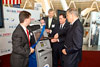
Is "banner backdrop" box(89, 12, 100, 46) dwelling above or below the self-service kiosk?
above

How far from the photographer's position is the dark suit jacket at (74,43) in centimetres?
166

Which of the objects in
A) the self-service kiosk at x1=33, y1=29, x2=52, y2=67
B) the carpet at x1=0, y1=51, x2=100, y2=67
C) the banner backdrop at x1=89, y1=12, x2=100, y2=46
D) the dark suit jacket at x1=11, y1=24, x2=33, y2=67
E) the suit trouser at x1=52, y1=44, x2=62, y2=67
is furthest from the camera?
the banner backdrop at x1=89, y1=12, x2=100, y2=46

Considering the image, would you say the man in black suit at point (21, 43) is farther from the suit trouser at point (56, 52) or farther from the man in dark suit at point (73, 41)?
the suit trouser at point (56, 52)

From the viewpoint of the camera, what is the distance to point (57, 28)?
8.54 ft

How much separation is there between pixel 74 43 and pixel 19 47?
761mm

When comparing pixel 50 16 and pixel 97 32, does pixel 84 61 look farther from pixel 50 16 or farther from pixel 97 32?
pixel 50 16

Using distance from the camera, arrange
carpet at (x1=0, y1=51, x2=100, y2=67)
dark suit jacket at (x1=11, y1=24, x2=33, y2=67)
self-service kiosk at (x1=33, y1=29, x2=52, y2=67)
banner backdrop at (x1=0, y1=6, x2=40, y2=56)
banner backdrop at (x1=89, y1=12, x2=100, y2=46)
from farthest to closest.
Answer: banner backdrop at (x1=89, y1=12, x2=100, y2=46), carpet at (x1=0, y1=51, x2=100, y2=67), banner backdrop at (x1=0, y1=6, x2=40, y2=56), self-service kiosk at (x1=33, y1=29, x2=52, y2=67), dark suit jacket at (x1=11, y1=24, x2=33, y2=67)

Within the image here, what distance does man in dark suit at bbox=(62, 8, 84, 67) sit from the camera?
1.67 meters

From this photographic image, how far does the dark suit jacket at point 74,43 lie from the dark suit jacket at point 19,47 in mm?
608

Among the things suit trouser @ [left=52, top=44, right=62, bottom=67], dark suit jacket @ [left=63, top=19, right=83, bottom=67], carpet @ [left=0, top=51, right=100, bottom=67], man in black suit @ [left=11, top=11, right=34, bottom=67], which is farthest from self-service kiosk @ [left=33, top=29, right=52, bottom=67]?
carpet @ [left=0, top=51, right=100, bottom=67]

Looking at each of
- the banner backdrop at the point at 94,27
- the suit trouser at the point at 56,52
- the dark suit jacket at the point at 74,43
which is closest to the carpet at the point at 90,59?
the banner backdrop at the point at 94,27

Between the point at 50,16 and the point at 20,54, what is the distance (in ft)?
5.26

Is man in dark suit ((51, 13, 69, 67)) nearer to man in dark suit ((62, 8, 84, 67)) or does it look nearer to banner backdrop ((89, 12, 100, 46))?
man in dark suit ((62, 8, 84, 67))

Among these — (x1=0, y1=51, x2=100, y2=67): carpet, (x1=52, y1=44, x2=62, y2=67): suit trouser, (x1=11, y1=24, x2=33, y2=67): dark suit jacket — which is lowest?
(x1=0, y1=51, x2=100, y2=67): carpet
